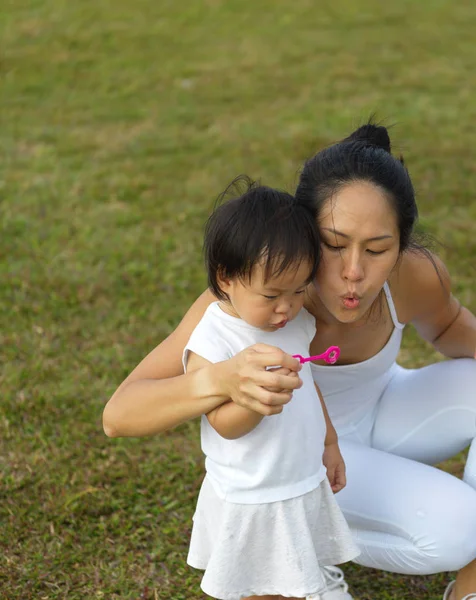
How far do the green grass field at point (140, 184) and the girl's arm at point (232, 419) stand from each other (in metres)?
0.88

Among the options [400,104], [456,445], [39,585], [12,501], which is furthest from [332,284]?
[400,104]

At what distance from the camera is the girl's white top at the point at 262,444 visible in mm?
1972

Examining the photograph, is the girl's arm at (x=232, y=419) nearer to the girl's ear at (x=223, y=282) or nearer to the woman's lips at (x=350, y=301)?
the girl's ear at (x=223, y=282)

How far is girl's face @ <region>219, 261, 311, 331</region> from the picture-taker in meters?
1.87

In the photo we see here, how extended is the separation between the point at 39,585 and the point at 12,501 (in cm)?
40

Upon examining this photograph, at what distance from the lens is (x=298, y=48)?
292 inches

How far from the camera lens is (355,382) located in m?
2.46

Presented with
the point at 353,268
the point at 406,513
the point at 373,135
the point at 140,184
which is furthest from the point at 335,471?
the point at 140,184

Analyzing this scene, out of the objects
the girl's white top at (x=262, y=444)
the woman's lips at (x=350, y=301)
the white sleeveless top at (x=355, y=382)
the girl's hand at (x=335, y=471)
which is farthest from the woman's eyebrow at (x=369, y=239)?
the girl's hand at (x=335, y=471)

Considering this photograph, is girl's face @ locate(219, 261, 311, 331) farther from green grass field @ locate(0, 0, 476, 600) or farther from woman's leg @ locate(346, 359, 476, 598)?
green grass field @ locate(0, 0, 476, 600)

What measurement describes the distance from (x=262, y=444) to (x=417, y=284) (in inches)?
27.9

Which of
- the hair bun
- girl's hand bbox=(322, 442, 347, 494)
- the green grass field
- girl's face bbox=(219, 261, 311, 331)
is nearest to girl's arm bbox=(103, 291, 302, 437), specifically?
girl's face bbox=(219, 261, 311, 331)

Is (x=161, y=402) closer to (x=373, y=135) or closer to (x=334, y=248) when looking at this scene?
(x=334, y=248)

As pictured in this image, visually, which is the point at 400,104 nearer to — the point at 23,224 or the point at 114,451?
the point at 23,224
